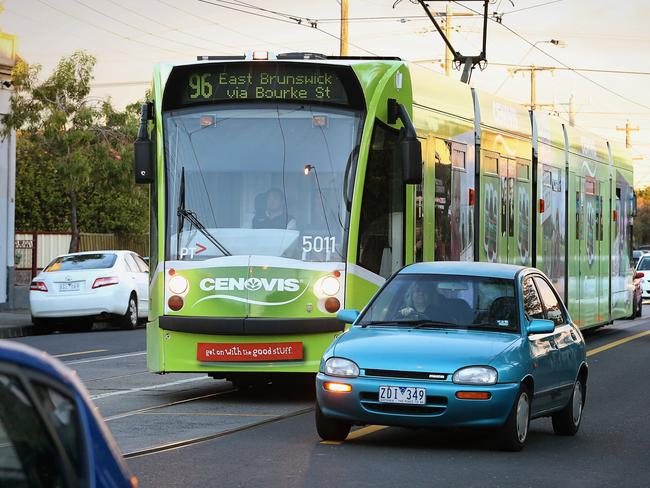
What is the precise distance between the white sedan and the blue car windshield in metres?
16.0

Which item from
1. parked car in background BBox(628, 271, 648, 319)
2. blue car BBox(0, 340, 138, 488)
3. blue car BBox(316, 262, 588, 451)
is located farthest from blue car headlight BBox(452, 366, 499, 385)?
parked car in background BBox(628, 271, 648, 319)

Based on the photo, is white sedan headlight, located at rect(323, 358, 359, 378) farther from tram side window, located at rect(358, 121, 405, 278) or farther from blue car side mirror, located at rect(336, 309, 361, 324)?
tram side window, located at rect(358, 121, 405, 278)

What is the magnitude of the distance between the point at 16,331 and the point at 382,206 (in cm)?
1437

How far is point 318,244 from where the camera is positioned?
47.2 feet

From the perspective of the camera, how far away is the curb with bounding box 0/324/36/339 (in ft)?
89.2

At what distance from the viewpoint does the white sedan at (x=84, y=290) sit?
2738cm

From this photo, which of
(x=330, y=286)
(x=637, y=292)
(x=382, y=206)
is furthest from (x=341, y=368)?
(x=637, y=292)

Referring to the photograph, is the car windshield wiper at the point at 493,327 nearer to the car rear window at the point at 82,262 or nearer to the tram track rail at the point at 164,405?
the tram track rail at the point at 164,405

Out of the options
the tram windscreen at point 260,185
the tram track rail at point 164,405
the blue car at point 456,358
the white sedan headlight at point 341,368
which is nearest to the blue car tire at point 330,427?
the blue car at point 456,358

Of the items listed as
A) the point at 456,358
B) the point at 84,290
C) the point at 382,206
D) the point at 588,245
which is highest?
the point at 382,206

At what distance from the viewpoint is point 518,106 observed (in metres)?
21.4

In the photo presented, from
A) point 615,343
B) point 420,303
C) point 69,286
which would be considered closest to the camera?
point 420,303

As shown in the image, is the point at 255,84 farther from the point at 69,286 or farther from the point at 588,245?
the point at 69,286

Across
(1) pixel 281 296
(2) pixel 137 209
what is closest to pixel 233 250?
(1) pixel 281 296
